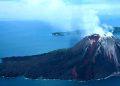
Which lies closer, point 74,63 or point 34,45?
point 74,63

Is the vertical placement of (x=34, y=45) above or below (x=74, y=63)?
above

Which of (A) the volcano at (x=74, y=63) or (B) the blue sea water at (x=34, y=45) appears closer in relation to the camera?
(B) the blue sea water at (x=34, y=45)

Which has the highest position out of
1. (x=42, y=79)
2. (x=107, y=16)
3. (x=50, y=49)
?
(x=107, y=16)

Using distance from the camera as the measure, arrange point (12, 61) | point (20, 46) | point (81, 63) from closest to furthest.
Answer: point (81, 63) < point (12, 61) < point (20, 46)

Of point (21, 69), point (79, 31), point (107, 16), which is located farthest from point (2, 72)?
point (107, 16)

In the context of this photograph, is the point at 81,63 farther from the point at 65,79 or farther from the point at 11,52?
the point at 11,52
